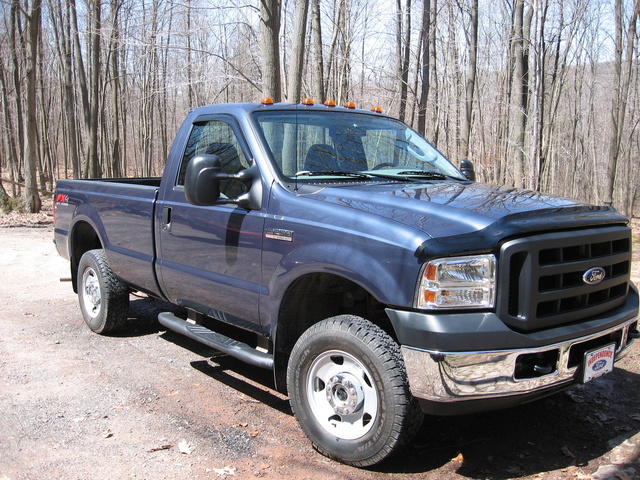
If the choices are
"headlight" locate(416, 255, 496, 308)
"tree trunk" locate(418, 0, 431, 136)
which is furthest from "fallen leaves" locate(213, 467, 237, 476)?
"tree trunk" locate(418, 0, 431, 136)

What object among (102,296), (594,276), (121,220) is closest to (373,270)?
(594,276)

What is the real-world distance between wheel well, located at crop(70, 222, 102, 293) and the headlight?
4.42 m

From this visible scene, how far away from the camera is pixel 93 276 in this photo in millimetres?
5871

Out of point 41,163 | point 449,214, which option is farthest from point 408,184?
point 41,163

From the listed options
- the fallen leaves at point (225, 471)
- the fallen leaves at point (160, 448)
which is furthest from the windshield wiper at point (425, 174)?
the fallen leaves at point (160, 448)

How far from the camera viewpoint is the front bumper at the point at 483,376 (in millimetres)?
2744

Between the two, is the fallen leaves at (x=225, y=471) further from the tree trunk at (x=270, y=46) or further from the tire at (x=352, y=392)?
the tree trunk at (x=270, y=46)

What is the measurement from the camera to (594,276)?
3166mm

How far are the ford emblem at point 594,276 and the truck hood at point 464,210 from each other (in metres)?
0.26

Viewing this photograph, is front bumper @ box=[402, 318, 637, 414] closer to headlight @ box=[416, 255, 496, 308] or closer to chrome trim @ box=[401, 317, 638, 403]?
chrome trim @ box=[401, 317, 638, 403]

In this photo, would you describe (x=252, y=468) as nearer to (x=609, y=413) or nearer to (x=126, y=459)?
(x=126, y=459)

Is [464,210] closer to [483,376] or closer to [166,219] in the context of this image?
[483,376]

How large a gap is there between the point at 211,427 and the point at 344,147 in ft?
7.05

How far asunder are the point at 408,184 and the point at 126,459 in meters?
2.45
